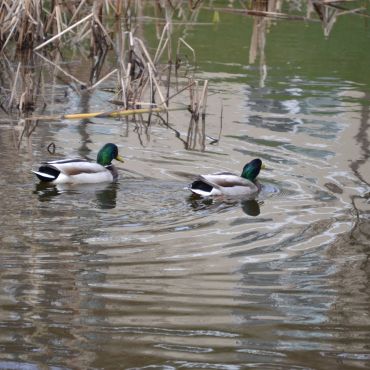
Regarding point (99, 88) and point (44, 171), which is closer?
point (44, 171)

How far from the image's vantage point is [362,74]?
13.3 metres

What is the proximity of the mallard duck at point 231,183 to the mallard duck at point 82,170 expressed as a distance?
0.81m

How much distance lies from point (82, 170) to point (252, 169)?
132 centimetres

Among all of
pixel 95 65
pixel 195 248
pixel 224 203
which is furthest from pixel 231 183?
pixel 95 65

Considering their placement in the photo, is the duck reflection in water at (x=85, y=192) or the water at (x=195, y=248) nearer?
the water at (x=195, y=248)

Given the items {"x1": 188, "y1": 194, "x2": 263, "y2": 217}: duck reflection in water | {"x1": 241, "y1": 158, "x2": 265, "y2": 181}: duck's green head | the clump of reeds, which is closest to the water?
{"x1": 188, "y1": 194, "x2": 263, "y2": 217}: duck reflection in water

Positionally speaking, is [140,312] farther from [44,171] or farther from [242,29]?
[242,29]

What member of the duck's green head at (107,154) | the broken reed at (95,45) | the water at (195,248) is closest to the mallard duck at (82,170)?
the duck's green head at (107,154)

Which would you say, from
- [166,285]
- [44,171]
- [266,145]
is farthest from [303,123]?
[166,285]

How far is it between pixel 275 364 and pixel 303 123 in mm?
6163

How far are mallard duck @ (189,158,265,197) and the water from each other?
0.10m

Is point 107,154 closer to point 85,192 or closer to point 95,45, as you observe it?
point 85,192

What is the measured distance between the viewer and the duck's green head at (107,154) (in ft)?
28.6

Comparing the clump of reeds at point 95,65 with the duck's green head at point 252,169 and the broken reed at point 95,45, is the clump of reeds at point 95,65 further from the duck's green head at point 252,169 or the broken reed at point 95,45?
the duck's green head at point 252,169
